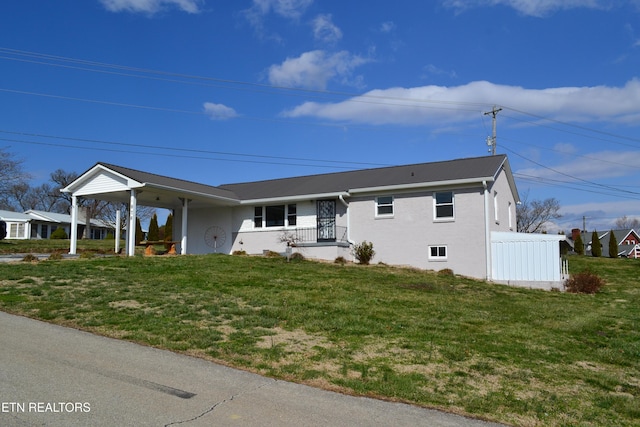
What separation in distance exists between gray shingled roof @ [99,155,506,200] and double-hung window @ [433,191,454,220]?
68 centimetres

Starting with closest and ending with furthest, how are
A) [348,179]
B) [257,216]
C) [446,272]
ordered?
[446,272]
[348,179]
[257,216]

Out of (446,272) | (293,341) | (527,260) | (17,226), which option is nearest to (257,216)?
(446,272)

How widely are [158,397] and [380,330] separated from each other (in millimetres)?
4326

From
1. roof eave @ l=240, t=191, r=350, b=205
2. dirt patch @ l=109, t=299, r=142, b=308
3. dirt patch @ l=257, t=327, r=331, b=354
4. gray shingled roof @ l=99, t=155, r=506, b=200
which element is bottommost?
dirt patch @ l=257, t=327, r=331, b=354

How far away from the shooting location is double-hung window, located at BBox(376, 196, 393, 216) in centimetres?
2158

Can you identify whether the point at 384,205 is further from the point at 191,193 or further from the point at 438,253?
the point at 191,193

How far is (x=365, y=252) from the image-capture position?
21.3m

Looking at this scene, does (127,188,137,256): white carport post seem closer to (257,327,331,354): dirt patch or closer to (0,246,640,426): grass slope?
(0,246,640,426): grass slope

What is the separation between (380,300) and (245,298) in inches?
126

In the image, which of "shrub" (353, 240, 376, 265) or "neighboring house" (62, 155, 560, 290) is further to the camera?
"shrub" (353, 240, 376, 265)

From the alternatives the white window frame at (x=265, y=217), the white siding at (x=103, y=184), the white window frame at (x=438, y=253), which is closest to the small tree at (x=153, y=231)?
the white window frame at (x=265, y=217)

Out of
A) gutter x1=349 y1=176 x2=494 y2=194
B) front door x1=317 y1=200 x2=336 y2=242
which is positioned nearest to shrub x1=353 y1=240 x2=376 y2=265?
front door x1=317 y1=200 x2=336 y2=242

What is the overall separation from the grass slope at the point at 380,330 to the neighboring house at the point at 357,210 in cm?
471

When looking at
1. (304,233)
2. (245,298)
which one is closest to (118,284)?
(245,298)
